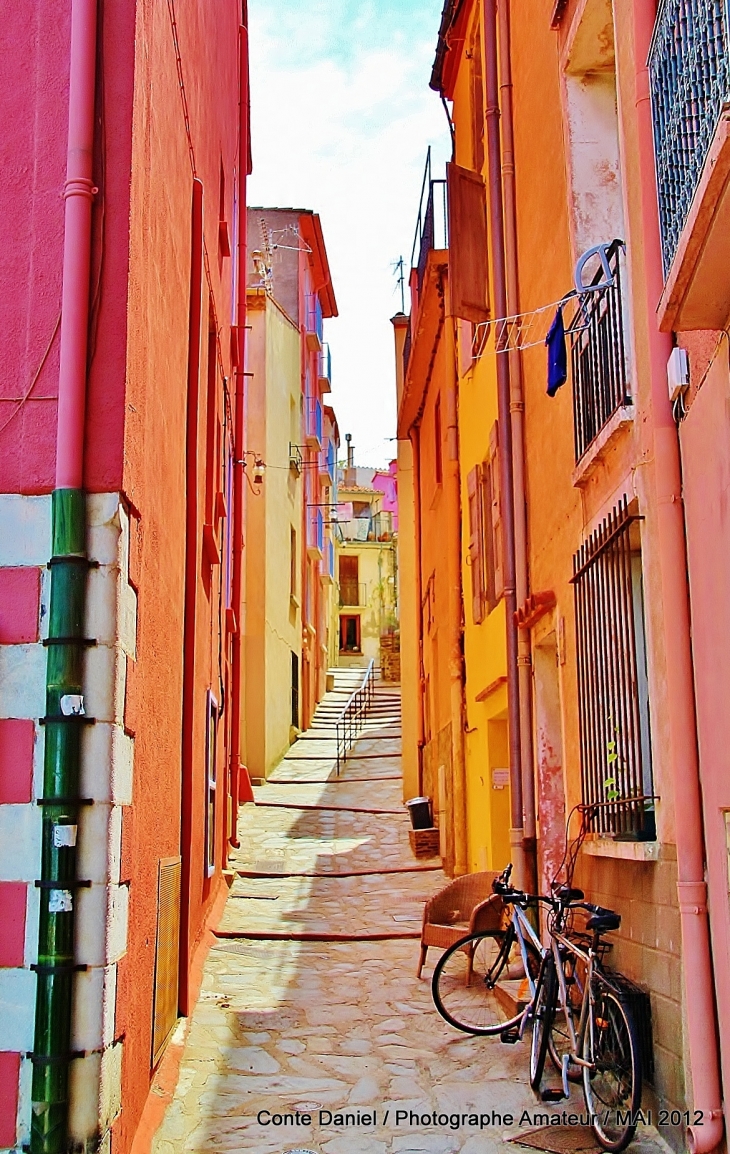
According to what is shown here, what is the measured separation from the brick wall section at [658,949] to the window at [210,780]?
4679 millimetres

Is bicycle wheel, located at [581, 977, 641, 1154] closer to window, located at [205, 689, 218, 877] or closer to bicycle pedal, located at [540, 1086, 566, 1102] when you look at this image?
bicycle pedal, located at [540, 1086, 566, 1102]

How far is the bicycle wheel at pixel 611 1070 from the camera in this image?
17.5 feet

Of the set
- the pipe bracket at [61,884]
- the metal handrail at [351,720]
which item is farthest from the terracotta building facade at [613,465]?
the metal handrail at [351,720]

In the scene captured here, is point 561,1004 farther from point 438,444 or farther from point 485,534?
point 438,444

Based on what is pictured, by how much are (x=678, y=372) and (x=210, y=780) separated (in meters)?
6.65

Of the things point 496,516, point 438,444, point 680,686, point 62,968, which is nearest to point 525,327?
point 496,516

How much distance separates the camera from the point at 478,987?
325 inches

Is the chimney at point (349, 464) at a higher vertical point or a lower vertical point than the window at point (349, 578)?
higher

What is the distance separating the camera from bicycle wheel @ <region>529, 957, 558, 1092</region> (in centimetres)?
644

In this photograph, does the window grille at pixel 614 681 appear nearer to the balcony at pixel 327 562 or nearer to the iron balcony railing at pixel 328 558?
the balcony at pixel 327 562

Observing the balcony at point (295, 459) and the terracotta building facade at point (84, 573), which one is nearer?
the terracotta building facade at point (84, 573)

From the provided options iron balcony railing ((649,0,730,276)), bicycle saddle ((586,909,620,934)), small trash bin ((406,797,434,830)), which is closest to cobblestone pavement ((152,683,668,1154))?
small trash bin ((406,797,434,830))

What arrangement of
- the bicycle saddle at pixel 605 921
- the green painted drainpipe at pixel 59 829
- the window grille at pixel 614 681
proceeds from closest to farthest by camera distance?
1. the green painted drainpipe at pixel 59 829
2. the bicycle saddle at pixel 605 921
3. the window grille at pixel 614 681

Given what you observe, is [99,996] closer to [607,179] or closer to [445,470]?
[607,179]
